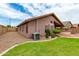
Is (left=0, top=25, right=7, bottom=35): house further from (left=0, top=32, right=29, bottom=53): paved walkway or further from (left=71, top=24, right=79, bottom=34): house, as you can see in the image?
(left=71, top=24, right=79, bottom=34): house

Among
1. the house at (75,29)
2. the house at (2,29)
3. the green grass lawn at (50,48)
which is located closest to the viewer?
the green grass lawn at (50,48)

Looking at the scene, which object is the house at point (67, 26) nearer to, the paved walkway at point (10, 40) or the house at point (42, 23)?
the house at point (42, 23)

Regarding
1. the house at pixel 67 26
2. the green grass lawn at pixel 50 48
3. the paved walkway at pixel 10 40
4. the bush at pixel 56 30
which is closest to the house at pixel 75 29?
the house at pixel 67 26

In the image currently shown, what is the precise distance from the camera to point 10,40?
4523 mm

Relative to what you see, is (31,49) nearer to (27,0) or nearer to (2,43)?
(2,43)

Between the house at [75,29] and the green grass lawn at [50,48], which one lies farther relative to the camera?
the house at [75,29]

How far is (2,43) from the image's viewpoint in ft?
14.3

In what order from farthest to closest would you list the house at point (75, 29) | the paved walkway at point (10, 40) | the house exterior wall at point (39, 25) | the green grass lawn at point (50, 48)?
the house exterior wall at point (39, 25) → the paved walkway at point (10, 40) → the house at point (75, 29) → the green grass lawn at point (50, 48)

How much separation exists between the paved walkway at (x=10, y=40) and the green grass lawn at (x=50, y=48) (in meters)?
0.32

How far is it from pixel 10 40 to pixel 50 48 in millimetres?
1411

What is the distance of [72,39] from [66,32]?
0.33 metres

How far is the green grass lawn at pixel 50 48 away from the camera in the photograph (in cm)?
371

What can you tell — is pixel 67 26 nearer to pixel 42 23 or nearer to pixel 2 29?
pixel 42 23

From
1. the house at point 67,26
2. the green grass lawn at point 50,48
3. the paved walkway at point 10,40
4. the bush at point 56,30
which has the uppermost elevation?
the house at point 67,26
